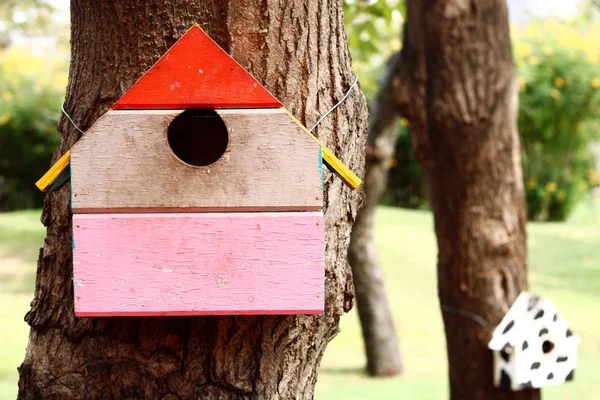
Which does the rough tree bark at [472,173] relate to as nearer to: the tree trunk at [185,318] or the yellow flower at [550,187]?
the tree trunk at [185,318]

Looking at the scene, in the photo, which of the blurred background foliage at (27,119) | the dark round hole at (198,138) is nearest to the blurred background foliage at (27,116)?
the blurred background foliage at (27,119)

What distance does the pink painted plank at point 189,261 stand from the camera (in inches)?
62.9

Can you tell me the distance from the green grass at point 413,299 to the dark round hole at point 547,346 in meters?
2.07

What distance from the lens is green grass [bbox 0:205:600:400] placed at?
6.09 m

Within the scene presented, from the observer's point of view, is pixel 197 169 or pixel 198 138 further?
pixel 198 138

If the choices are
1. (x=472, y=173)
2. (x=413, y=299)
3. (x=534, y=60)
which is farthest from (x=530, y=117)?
(x=472, y=173)

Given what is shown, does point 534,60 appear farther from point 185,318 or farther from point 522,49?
Answer: point 185,318

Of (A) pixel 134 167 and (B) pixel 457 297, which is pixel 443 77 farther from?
(A) pixel 134 167

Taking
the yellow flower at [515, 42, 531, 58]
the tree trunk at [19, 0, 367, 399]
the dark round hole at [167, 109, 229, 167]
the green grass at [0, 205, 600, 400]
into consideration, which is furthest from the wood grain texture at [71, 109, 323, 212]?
the yellow flower at [515, 42, 531, 58]

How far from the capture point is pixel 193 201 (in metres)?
1.60

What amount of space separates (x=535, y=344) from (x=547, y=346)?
0.54 ft

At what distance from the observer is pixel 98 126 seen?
1.60m

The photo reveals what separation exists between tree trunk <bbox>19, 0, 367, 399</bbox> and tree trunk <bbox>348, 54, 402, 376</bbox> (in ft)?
13.5

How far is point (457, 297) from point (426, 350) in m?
3.41
